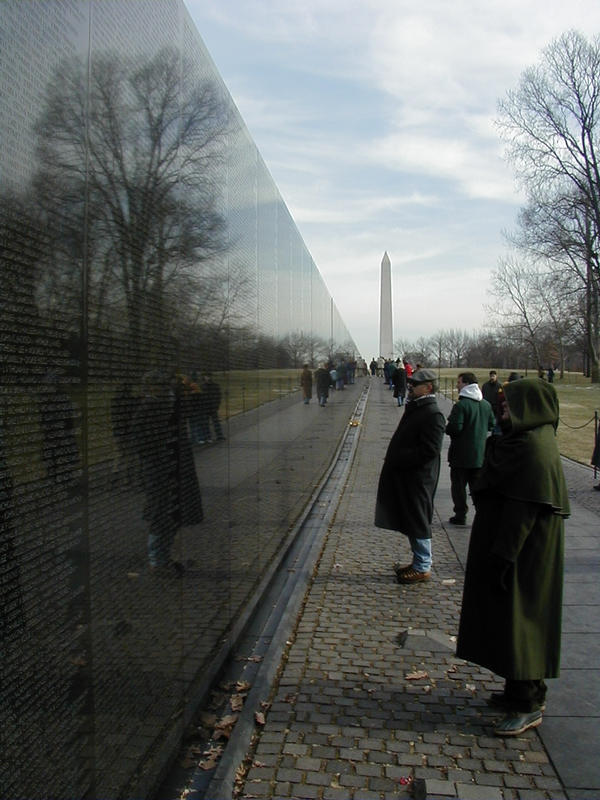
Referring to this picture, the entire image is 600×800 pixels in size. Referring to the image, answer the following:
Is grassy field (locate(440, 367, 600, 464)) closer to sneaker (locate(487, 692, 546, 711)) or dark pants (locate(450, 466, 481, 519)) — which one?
dark pants (locate(450, 466, 481, 519))

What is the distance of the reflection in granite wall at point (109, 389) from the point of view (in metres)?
2.21

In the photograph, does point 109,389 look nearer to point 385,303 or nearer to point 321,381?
point 321,381

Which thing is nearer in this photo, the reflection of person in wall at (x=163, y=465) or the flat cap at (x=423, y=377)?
the reflection of person in wall at (x=163, y=465)

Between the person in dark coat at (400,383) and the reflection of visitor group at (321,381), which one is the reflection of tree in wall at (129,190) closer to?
the reflection of visitor group at (321,381)

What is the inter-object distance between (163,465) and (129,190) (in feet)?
4.28

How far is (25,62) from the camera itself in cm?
223

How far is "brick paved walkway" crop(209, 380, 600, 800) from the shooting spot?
11.2ft

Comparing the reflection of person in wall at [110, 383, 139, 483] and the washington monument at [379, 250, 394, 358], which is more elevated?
the washington monument at [379, 250, 394, 358]

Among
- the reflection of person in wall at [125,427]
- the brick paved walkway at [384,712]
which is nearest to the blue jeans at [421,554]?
the brick paved walkway at [384,712]

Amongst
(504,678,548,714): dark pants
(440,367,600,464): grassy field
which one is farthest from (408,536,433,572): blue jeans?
(504,678,548,714): dark pants

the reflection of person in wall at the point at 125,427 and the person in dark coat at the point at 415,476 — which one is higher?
the reflection of person in wall at the point at 125,427

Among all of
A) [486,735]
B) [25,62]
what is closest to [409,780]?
[486,735]

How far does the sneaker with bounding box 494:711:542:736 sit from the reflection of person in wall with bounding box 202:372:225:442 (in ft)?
7.49

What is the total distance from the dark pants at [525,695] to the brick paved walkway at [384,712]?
125 millimetres
